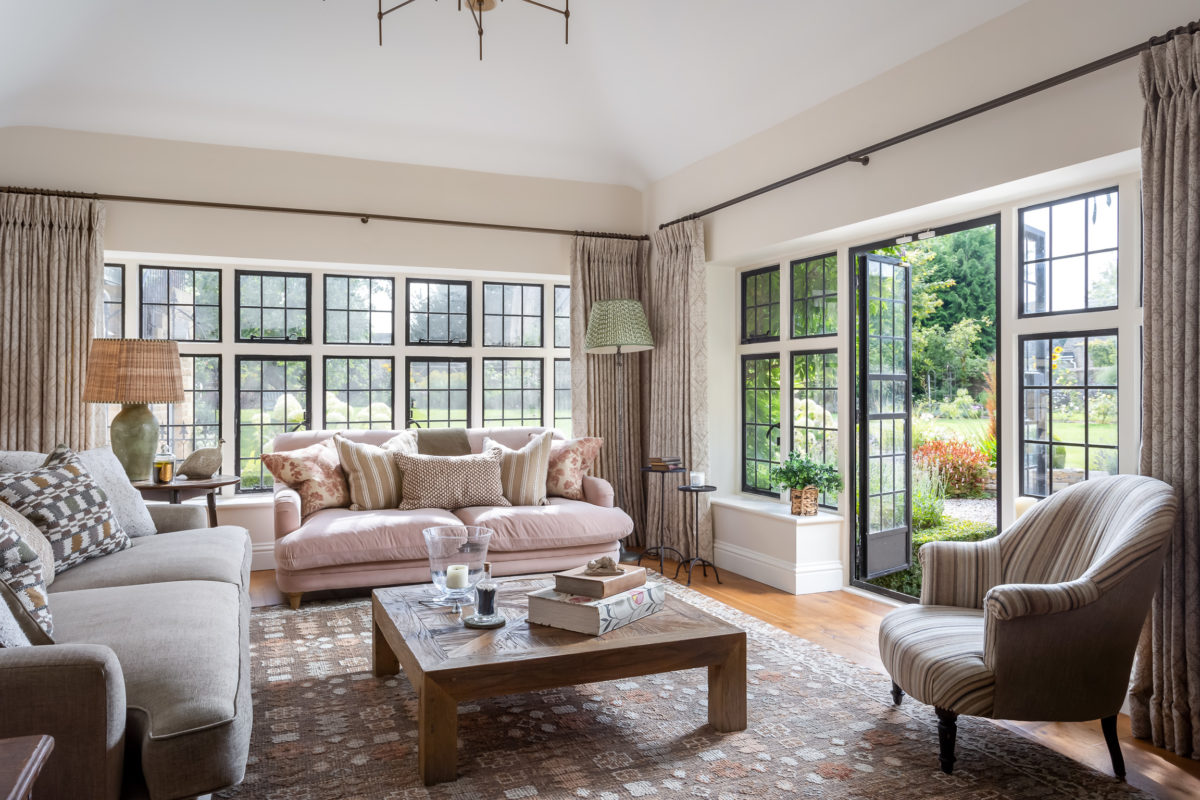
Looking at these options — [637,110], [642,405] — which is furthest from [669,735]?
[637,110]

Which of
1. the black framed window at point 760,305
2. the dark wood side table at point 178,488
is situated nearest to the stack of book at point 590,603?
the dark wood side table at point 178,488

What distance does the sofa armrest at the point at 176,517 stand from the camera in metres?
3.65

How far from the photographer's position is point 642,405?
19.7 feet

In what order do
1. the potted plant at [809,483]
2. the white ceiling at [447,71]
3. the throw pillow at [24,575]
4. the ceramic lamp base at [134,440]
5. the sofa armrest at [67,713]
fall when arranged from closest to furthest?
1. the sofa armrest at [67,713]
2. the throw pillow at [24,575]
3. the white ceiling at [447,71]
4. the ceramic lamp base at [134,440]
5. the potted plant at [809,483]

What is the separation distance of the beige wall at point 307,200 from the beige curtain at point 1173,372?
3.83 meters

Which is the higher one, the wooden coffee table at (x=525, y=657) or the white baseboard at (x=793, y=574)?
the wooden coffee table at (x=525, y=657)

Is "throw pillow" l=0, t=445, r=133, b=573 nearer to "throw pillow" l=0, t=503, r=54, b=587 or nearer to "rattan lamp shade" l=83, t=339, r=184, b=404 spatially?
"throw pillow" l=0, t=503, r=54, b=587

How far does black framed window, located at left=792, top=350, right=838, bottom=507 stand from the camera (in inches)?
189

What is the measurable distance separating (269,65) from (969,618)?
15.1 ft

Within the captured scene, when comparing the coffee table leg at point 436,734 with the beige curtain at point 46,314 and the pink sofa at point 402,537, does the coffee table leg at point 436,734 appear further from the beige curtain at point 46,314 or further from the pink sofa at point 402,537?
the beige curtain at point 46,314

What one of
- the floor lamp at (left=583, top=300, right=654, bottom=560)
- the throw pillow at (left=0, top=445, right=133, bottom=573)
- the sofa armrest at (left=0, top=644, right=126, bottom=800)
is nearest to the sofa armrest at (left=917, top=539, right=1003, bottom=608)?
the sofa armrest at (left=0, top=644, right=126, bottom=800)

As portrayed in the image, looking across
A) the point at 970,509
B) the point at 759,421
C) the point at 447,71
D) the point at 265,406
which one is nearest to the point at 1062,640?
the point at 759,421

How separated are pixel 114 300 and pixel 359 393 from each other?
159 cm

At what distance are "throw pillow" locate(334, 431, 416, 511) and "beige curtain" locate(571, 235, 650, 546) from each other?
1.51m
